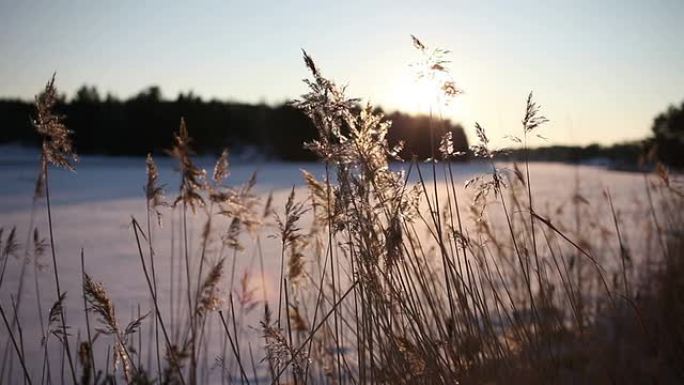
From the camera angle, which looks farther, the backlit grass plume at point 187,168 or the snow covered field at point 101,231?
the snow covered field at point 101,231

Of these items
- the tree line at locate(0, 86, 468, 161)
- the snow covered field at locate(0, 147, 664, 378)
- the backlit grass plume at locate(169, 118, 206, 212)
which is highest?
the tree line at locate(0, 86, 468, 161)

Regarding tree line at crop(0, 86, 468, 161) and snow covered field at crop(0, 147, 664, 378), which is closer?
snow covered field at crop(0, 147, 664, 378)

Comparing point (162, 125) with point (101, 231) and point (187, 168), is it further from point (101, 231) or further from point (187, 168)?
point (187, 168)

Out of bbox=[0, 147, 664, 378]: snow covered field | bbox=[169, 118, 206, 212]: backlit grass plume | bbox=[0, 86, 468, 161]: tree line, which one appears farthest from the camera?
bbox=[0, 86, 468, 161]: tree line

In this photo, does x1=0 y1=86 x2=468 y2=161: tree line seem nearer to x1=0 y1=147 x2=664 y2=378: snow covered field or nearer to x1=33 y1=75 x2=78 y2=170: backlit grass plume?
x1=0 y1=147 x2=664 y2=378: snow covered field

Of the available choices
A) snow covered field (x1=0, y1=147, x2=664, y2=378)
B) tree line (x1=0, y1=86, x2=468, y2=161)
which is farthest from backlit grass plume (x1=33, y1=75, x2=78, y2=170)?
tree line (x1=0, y1=86, x2=468, y2=161)

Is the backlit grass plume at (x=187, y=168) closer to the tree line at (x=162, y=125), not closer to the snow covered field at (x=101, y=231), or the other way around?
the snow covered field at (x=101, y=231)

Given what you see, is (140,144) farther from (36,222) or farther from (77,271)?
(77,271)

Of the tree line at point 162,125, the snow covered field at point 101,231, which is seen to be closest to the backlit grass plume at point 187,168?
the snow covered field at point 101,231

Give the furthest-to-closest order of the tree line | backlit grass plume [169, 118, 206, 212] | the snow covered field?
the tree line < the snow covered field < backlit grass plume [169, 118, 206, 212]

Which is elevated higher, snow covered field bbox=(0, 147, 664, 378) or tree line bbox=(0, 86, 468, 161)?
tree line bbox=(0, 86, 468, 161)

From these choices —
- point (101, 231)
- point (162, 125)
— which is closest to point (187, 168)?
point (101, 231)

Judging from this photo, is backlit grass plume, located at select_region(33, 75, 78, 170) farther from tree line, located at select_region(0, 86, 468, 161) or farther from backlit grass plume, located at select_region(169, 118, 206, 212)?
tree line, located at select_region(0, 86, 468, 161)

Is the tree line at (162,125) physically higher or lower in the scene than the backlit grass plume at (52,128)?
higher
